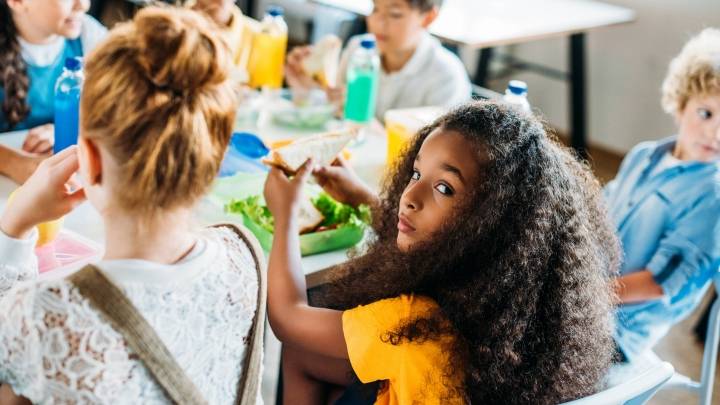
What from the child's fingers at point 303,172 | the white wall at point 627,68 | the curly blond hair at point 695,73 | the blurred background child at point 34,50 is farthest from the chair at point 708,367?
the white wall at point 627,68

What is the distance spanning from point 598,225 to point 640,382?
356mm

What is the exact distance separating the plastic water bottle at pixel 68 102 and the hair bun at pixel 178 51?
0.74 metres

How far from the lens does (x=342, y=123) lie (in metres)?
2.04

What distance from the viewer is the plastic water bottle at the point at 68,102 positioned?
1523 millimetres

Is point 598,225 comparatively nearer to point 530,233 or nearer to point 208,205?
point 530,233

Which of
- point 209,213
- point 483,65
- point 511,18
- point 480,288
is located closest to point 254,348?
point 480,288

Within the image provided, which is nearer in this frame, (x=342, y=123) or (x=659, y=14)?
(x=342, y=123)

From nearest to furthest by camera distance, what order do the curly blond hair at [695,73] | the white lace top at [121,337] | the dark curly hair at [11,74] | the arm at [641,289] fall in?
the white lace top at [121,337]
the arm at [641,289]
the curly blond hair at [695,73]
the dark curly hair at [11,74]

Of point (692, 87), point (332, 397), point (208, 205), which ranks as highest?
point (692, 87)

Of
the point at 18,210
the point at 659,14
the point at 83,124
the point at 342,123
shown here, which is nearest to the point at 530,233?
the point at 83,124

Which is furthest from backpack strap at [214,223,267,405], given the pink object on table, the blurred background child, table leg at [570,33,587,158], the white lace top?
table leg at [570,33,587,158]

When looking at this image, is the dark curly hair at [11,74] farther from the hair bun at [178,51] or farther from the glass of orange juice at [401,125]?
the hair bun at [178,51]

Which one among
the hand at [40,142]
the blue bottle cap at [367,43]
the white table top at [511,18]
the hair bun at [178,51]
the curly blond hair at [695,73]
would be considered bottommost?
the hand at [40,142]

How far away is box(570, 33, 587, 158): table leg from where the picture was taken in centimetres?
363
